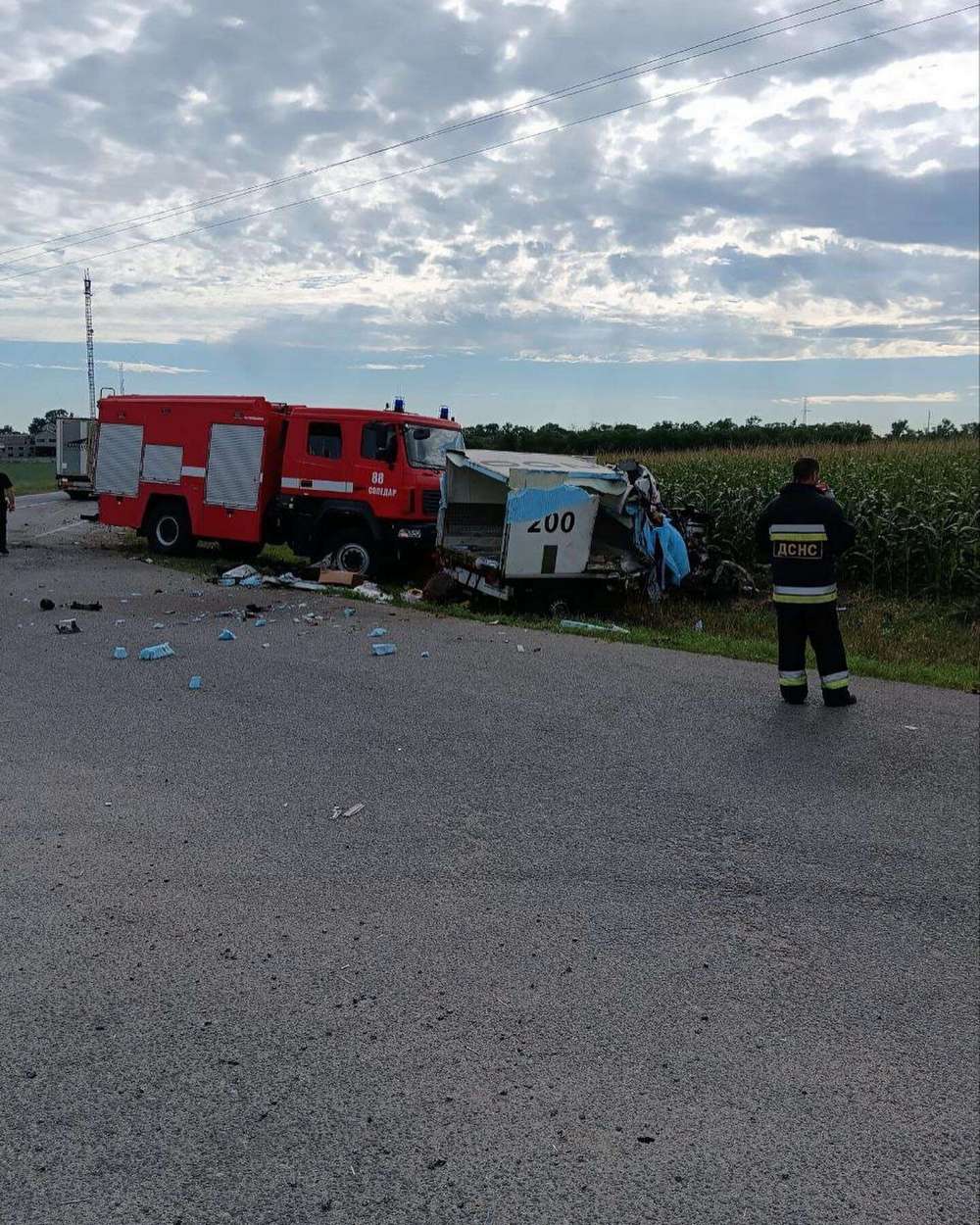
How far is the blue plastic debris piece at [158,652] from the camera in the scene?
32.9 feet

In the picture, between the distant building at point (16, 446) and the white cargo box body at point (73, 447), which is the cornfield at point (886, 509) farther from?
the distant building at point (16, 446)

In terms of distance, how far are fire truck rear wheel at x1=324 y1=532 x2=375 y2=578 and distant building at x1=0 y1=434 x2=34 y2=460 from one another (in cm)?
3880

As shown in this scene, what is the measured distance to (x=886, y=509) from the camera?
51.9ft

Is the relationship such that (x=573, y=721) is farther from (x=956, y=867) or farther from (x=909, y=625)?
(x=909, y=625)

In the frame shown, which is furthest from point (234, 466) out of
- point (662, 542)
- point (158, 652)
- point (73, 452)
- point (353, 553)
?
point (73, 452)

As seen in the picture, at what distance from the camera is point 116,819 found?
571cm

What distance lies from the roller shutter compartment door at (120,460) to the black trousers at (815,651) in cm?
1414

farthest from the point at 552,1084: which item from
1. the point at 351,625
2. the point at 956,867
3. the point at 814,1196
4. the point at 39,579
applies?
the point at 39,579

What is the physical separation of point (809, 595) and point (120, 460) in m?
14.7

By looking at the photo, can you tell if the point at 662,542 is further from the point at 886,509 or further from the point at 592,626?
the point at 886,509

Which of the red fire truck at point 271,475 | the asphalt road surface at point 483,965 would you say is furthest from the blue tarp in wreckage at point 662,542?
the asphalt road surface at point 483,965

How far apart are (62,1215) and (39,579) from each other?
14382 mm

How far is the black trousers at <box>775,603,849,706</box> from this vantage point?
8.61 meters

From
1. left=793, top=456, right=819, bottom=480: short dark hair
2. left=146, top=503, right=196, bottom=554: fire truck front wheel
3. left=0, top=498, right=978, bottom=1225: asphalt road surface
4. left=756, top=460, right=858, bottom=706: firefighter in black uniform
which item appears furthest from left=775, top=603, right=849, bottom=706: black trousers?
left=146, top=503, right=196, bottom=554: fire truck front wheel
